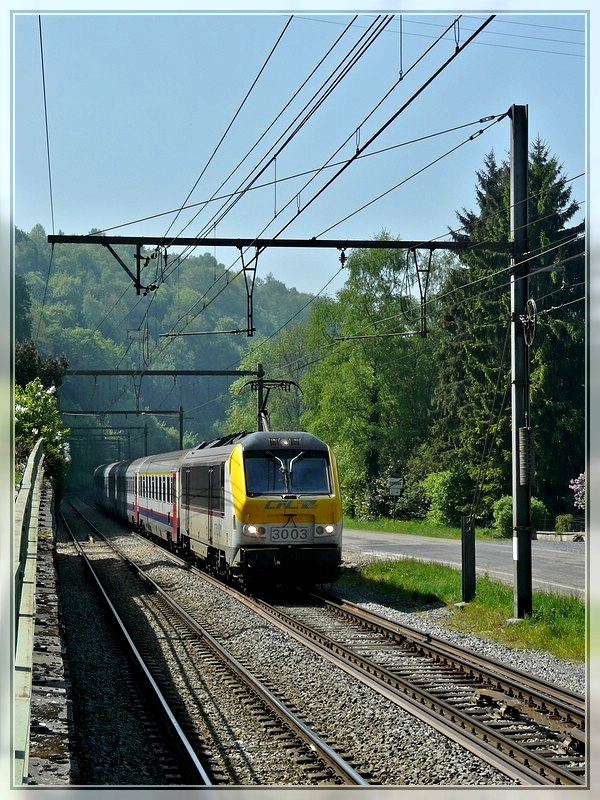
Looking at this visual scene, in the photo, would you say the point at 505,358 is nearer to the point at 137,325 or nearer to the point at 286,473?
the point at 137,325

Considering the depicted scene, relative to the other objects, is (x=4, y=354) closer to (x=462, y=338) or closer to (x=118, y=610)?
(x=118, y=610)

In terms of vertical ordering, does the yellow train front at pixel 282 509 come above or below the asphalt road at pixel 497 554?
above

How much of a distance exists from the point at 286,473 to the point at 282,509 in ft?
1.90

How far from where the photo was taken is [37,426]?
25.2 metres

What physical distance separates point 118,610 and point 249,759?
8.69m

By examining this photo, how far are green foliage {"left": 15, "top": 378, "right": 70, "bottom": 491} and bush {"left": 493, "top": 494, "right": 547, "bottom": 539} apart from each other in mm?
13207

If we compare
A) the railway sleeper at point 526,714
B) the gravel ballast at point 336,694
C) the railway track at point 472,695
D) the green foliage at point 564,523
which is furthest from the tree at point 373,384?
the railway sleeper at point 526,714

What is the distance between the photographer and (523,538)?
1301 cm

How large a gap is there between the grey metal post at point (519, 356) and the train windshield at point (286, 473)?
371cm

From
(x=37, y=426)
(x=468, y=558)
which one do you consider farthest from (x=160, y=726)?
(x=37, y=426)

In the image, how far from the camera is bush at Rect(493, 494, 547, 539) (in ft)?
101

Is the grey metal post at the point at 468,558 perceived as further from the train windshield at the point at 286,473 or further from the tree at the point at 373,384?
the tree at the point at 373,384

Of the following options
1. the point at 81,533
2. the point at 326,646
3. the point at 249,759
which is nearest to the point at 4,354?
the point at 249,759

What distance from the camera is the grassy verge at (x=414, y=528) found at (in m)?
31.8
